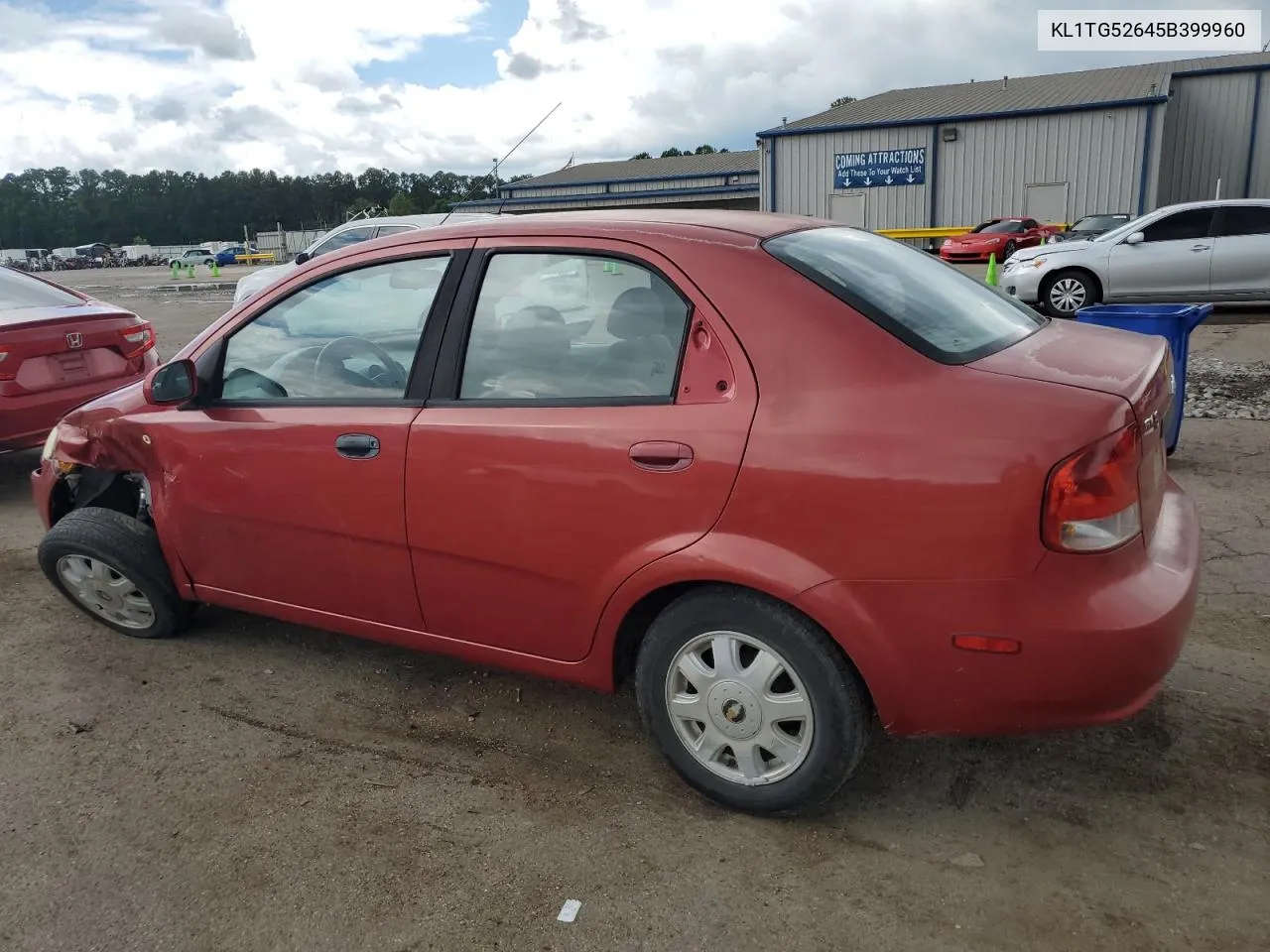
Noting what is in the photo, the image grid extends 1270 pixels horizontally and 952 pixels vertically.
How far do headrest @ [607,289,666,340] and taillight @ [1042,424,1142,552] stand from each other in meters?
1.08

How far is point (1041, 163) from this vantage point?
97.5ft

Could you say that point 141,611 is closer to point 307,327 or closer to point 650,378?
point 307,327

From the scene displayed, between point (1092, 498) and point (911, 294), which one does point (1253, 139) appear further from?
point (1092, 498)

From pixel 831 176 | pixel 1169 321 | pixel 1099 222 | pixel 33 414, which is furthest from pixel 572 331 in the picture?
pixel 831 176

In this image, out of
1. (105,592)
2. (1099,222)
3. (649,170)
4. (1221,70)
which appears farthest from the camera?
(649,170)

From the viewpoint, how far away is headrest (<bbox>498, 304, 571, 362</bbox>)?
9.16 feet

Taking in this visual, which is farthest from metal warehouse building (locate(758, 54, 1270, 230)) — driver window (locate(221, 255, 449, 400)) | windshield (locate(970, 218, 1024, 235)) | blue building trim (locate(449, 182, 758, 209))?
driver window (locate(221, 255, 449, 400))

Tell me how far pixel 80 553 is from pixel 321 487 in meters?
1.44

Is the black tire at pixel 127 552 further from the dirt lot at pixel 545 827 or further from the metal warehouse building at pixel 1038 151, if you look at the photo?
the metal warehouse building at pixel 1038 151

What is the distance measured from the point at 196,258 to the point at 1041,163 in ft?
176

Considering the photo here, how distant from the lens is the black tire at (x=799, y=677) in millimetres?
2391

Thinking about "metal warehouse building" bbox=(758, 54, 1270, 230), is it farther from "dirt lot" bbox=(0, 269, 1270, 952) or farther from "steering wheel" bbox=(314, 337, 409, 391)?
"steering wheel" bbox=(314, 337, 409, 391)

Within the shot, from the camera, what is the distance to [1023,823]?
2596 millimetres

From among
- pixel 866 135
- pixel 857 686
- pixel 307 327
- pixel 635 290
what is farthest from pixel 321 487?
pixel 866 135
